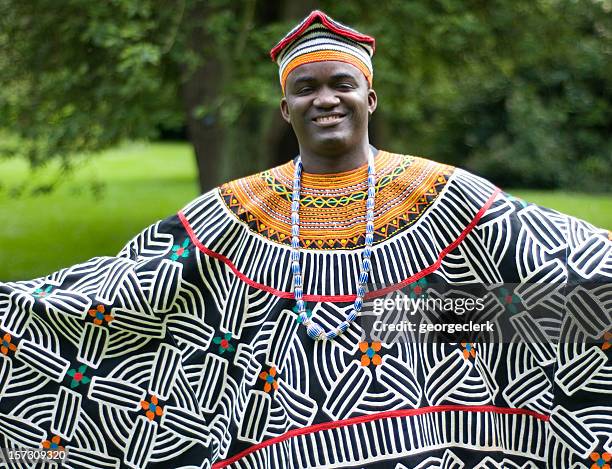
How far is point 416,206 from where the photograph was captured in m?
2.89

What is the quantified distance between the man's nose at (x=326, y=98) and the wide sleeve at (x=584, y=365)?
0.90 meters

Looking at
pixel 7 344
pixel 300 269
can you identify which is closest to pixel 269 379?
pixel 300 269

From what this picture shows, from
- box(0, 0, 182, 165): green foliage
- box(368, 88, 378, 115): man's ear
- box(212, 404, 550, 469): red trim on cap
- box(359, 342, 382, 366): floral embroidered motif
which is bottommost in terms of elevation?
box(212, 404, 550, 469): red trim on cap

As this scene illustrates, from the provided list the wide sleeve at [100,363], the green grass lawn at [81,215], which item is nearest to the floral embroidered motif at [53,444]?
the wide sleeve at [100,363]

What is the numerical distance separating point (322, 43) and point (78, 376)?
1.48 meters

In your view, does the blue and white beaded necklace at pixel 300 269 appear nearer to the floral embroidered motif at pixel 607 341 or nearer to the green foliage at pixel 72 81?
the floral embroidered motif at pixel 607 341

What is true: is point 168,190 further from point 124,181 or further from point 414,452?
point 414,452

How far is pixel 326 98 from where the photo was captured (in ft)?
9.34

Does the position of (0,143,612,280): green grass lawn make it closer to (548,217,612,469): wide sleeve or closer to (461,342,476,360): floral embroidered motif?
(461,342,476,360): floral embroidered motif

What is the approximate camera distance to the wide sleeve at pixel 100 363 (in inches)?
121

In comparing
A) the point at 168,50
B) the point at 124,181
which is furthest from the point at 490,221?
the point at 124,181

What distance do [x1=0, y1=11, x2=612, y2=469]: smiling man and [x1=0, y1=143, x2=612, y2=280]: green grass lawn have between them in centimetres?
449

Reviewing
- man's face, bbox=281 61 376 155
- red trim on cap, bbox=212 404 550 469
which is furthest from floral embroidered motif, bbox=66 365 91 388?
man's face, bbox=281 61 376 155

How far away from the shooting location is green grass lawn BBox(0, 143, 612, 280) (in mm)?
8547
